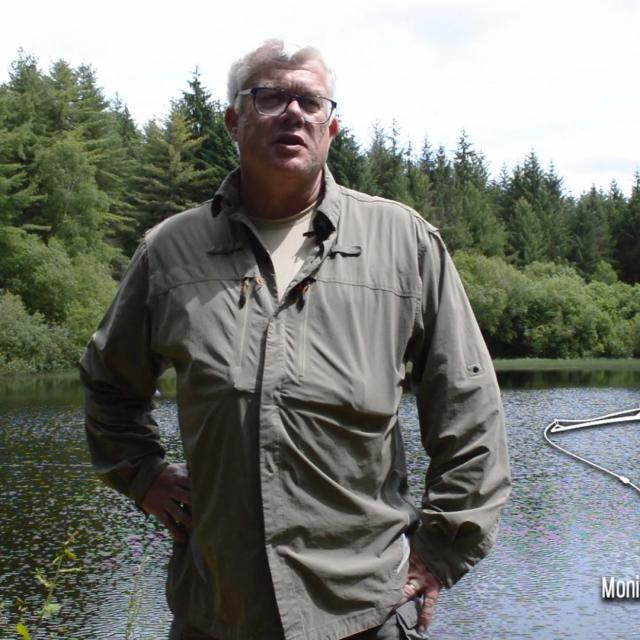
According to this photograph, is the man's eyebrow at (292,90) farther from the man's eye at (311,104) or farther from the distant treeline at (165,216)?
the distant treeline at (165,216)

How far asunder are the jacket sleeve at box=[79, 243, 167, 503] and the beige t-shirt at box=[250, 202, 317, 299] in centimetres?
23

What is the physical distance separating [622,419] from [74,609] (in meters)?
14.7

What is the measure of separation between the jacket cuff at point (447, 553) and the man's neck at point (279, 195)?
0.63 m

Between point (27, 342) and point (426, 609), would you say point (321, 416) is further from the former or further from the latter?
point (27, 342)

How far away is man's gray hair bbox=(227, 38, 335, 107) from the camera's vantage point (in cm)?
190

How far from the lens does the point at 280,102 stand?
1.90 m

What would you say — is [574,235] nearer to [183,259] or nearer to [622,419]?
[622,419]

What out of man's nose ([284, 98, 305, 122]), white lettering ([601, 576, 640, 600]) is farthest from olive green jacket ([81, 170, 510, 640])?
white lettering ([601, 576, 640, 600])

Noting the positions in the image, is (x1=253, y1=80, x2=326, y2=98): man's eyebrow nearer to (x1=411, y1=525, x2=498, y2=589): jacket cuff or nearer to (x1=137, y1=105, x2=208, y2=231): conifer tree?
(x1=411, y1=525, x2=498, y2=589): jacket cuff

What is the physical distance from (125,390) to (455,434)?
678mm

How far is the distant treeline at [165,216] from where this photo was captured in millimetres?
35625

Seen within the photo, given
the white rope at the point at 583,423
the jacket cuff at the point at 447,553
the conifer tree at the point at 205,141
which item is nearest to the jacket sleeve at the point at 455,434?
the jacket cuff at the point at 447,553

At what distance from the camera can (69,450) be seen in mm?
17297

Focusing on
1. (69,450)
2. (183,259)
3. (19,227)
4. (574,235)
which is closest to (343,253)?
(183,259)
